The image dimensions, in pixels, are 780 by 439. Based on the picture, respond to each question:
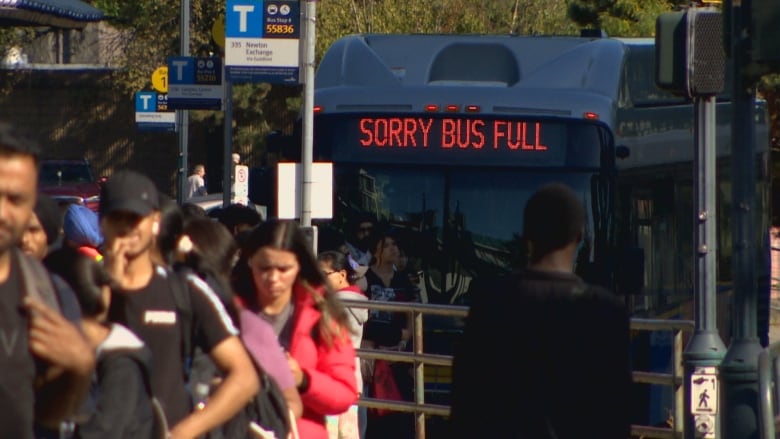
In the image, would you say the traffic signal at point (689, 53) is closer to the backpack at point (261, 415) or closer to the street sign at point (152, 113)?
the backpack at point (261, 415)

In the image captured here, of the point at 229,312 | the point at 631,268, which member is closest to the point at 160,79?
the point at 631,268

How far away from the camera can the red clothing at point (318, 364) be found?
5.49 metres

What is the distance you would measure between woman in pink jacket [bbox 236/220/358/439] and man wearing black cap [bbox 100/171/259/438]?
0.84 metres

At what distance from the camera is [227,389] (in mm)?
4598

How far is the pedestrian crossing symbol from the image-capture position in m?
9.76

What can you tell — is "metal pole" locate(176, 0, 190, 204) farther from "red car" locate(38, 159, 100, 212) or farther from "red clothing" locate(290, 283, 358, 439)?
"red clothing" locate(290, 283, 358, 439)

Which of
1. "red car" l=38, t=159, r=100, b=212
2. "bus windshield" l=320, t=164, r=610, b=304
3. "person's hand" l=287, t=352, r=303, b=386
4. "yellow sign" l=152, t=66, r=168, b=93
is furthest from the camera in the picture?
"red car" l=38, t=159, r=100, b=212

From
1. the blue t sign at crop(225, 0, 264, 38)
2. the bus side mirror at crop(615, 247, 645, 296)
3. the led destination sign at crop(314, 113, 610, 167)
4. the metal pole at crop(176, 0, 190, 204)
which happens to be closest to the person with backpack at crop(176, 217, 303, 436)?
the bus side mirror at crop(615, 247, 645, 296)

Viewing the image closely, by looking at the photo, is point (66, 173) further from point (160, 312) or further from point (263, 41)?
point (160, 312)

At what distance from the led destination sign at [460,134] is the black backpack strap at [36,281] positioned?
336 inches

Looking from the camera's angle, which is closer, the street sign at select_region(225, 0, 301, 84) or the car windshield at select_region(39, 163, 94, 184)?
the street sign at select_region(225, 0, 301, 84)

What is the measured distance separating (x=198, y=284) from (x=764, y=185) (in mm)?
14079

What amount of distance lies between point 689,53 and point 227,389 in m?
5.77

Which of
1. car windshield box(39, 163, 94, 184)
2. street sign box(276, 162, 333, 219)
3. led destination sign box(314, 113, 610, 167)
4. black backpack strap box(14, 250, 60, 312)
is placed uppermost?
car windshield box(39, 163, 94, 184)
